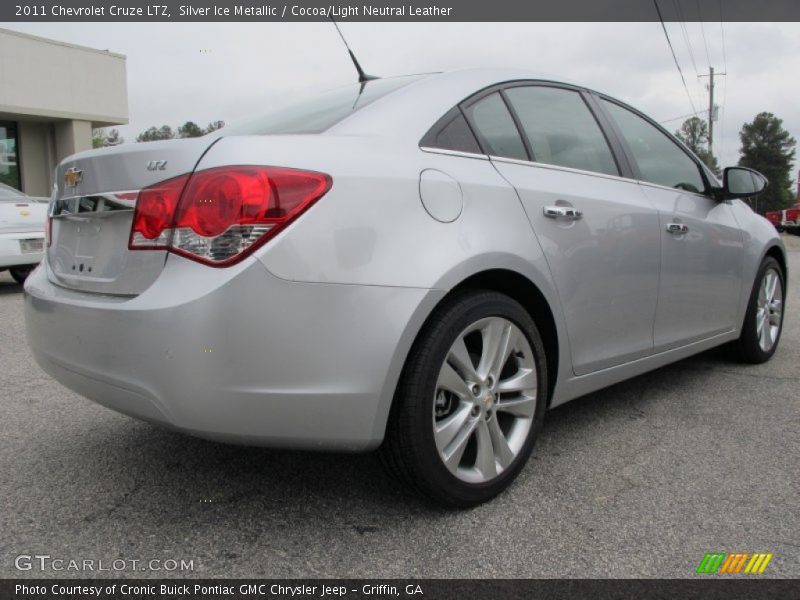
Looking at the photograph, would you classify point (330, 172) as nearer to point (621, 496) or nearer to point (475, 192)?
point (475, 192)

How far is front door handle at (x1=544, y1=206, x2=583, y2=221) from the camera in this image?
2.55 m

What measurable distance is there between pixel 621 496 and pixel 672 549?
0.37m

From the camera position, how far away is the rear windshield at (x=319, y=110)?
2.38m

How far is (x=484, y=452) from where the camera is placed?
2293mm

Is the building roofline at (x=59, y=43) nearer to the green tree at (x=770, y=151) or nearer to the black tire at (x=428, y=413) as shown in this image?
the black tire at (x=428, y=413)

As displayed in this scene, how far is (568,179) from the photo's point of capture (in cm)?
276

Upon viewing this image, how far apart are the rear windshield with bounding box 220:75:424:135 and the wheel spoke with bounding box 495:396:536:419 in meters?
1.09

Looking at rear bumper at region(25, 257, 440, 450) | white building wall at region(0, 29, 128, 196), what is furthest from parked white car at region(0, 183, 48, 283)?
white building wall at region(0, 29, 128, 196)

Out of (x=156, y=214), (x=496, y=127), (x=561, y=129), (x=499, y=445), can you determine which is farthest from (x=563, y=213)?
(x=156, y=214)

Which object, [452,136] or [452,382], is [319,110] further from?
[452,382]

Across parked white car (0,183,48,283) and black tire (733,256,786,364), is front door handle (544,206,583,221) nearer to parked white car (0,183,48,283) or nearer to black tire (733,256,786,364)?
black tire (733,256,786,364)

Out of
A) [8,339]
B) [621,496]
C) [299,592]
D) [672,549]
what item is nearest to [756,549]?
[672,549]

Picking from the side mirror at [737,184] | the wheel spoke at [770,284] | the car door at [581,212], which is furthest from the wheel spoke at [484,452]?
the wheel spoke at [770,284]

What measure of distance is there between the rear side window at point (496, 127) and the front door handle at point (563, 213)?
232mm
